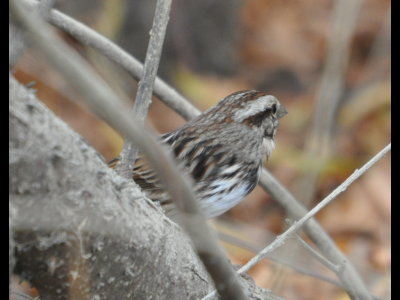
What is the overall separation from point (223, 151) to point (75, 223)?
167cm

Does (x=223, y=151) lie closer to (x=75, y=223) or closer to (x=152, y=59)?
(x=152, y=59)

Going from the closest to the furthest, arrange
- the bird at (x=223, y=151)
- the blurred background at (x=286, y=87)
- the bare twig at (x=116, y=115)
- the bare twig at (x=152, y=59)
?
the bare twig at (x=116, y=115) < the bare twig at (x=152, y=59) < the bird at (x=223, y=151) < the blurred background at (x=286, y=87)

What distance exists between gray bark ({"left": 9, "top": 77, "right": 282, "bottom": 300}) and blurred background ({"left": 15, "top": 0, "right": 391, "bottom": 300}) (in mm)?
2182

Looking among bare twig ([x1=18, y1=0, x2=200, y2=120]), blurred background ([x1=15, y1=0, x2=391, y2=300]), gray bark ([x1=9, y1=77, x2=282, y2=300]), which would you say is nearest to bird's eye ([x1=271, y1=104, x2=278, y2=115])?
bare twig ([x1=18, y1=0, x2=200, y2=120])

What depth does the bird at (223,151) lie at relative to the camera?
2898 millimetres

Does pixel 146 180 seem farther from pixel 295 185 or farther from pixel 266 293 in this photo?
pixel 295 185

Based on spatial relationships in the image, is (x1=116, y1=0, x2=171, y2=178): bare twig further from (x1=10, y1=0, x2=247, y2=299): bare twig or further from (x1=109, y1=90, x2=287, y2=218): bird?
(x1=10, y1=0, x2=247, y2=299): bare twig

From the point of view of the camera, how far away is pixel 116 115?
103cm

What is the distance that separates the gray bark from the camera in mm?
1294

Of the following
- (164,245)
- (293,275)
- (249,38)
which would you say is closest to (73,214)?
(164,245)

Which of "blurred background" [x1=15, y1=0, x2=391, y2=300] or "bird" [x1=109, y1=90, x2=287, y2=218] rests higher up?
"blurred background" [x1=15, y1=0, x2=391, y2=300]

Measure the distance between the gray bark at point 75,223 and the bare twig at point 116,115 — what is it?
0.18 m

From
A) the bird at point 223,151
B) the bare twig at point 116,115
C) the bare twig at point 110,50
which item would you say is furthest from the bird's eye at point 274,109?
the bare twig at point 116,115

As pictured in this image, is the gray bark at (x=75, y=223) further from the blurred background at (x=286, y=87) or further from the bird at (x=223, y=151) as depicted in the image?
the blurred background at (x=286, y=87)
